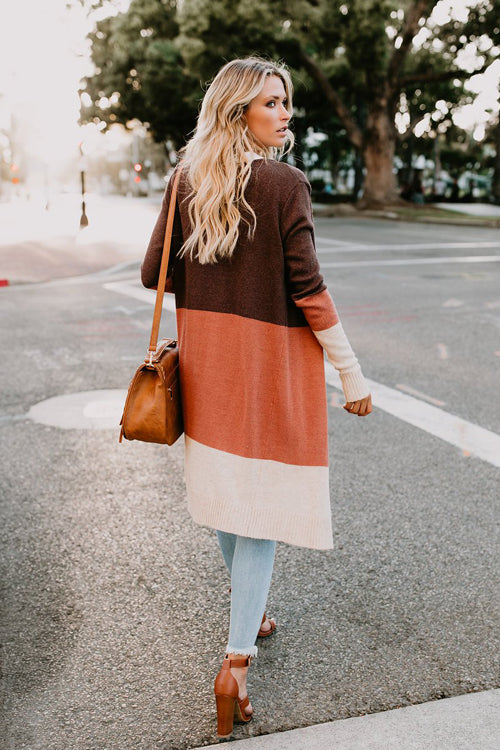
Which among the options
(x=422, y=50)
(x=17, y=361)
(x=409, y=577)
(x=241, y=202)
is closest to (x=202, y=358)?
(x=241, y=202)

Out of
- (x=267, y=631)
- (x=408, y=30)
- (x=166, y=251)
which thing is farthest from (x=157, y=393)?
(x=408, y=30)

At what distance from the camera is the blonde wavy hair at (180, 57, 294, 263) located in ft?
7.39

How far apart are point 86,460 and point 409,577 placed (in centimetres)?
217

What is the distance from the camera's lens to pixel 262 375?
7.74 ft

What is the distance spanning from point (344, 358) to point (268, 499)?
475 millimetres

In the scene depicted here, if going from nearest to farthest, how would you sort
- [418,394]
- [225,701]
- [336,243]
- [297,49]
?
[225,701], [418,394], [336,243], [297,49]

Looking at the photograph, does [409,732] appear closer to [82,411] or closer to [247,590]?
[247,590]

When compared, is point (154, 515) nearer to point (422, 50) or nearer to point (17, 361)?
point (17, 361)

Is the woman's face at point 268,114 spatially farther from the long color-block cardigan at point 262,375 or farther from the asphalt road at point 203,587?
the asphalt road at point 203,587

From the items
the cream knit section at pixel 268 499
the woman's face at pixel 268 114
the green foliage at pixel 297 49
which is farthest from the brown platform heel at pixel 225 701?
the green foliage at pixel 297 49

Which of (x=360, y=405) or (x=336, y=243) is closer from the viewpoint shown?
(x=360, y=405)

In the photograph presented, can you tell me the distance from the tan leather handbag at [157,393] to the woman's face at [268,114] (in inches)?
10.8

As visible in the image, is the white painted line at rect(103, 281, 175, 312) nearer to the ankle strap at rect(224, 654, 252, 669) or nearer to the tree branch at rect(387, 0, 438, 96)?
the ankle strap at rect(224, 654, 252, 669)

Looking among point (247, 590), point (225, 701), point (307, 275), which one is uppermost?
point (307, 275)
